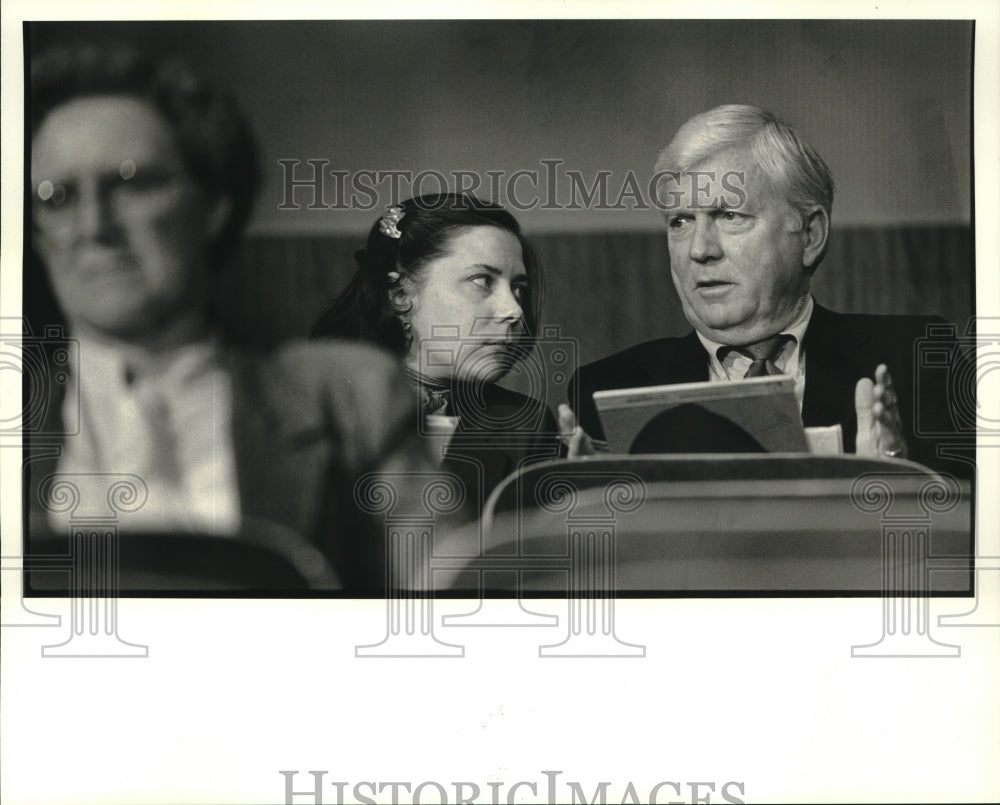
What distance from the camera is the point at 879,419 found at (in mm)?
2783

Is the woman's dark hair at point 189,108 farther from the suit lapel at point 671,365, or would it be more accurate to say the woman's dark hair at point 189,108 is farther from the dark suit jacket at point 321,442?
the suit lapel at point 671,365

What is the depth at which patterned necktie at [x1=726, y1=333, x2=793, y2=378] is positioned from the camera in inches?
110

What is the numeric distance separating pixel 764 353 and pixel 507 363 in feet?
2.40

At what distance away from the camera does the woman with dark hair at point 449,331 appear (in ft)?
9.15

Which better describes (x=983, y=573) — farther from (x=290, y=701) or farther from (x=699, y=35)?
(x=290, y=701)

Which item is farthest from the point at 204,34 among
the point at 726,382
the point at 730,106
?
the point at 726,382

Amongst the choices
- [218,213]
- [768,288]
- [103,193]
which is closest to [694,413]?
[768,288]

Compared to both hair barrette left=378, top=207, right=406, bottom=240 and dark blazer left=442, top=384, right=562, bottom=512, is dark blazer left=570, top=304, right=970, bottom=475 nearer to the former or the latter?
dark blazer left=442, top=384, right=562, bottom=512

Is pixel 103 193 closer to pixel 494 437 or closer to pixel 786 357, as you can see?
pixel 494 437

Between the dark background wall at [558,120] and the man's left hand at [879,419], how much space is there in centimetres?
22

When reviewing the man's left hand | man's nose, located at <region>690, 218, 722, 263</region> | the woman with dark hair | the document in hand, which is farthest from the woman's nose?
the man's left hand

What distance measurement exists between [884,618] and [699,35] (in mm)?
1737

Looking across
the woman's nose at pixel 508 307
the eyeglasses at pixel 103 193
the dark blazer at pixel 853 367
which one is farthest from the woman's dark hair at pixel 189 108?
the dark blazer at pixel 853 367

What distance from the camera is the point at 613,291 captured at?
9.16ft
